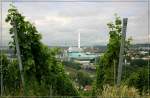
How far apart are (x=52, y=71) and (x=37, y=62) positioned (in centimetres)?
34

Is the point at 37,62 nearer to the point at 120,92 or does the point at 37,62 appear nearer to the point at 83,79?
the point at 83,79

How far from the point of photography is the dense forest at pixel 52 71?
7.63 m

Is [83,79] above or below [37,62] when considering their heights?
below

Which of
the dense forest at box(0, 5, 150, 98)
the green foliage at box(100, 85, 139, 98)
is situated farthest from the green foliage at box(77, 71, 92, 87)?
the green foliage at box(100, 85, 139, 98)

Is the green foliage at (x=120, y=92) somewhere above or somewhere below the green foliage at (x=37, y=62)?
below

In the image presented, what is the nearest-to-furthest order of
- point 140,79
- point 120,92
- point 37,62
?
point 120,92, point 140,79, point 37,62

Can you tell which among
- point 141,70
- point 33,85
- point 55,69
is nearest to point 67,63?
point 55,69

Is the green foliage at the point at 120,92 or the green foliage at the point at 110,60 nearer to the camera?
the green foliage at the point at 120,92

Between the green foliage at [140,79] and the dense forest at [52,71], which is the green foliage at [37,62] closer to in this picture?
the dense forest at [52,71]

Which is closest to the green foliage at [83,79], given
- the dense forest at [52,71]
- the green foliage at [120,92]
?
the dense forest at [52,71]

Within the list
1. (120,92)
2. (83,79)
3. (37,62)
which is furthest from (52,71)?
(120,92)

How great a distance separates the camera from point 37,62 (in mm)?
7996

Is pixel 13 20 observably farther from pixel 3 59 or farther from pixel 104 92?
pixel 104 92

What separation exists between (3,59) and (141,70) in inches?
100
